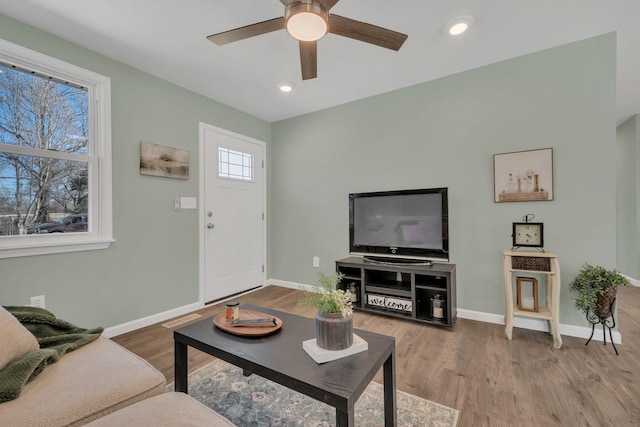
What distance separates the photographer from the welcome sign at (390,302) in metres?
2.73

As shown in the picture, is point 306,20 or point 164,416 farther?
point 306,20

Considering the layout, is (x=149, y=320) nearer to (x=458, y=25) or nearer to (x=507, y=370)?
(x=507, y=370)

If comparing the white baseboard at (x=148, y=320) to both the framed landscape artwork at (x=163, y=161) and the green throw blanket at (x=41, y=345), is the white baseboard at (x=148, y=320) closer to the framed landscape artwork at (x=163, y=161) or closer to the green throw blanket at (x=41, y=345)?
the green throw blanket at (x=41, y=345)

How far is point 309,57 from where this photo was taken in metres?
1.93

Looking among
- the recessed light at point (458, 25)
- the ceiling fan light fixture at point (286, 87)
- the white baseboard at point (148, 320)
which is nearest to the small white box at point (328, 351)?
the white baseboard at point (148, 320)

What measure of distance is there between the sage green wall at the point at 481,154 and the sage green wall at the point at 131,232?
1479 millimetres

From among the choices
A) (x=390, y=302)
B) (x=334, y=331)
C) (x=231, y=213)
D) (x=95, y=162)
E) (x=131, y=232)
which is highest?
(x=95, y=162)

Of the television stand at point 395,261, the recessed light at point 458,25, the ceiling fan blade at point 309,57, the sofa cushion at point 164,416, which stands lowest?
the sofa cushion at point 164,416

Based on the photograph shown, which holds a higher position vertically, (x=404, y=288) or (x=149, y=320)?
(x=404, y=288)

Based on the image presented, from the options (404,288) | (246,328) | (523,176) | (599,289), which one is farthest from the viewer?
(404,288)

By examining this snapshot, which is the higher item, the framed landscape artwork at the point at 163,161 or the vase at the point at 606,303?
the framed landscape artwork at the point at 163,161

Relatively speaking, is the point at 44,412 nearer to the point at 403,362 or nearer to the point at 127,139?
the point at 403,362

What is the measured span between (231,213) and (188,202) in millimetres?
590

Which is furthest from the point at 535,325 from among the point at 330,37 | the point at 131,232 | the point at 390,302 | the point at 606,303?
the point at 131,232
